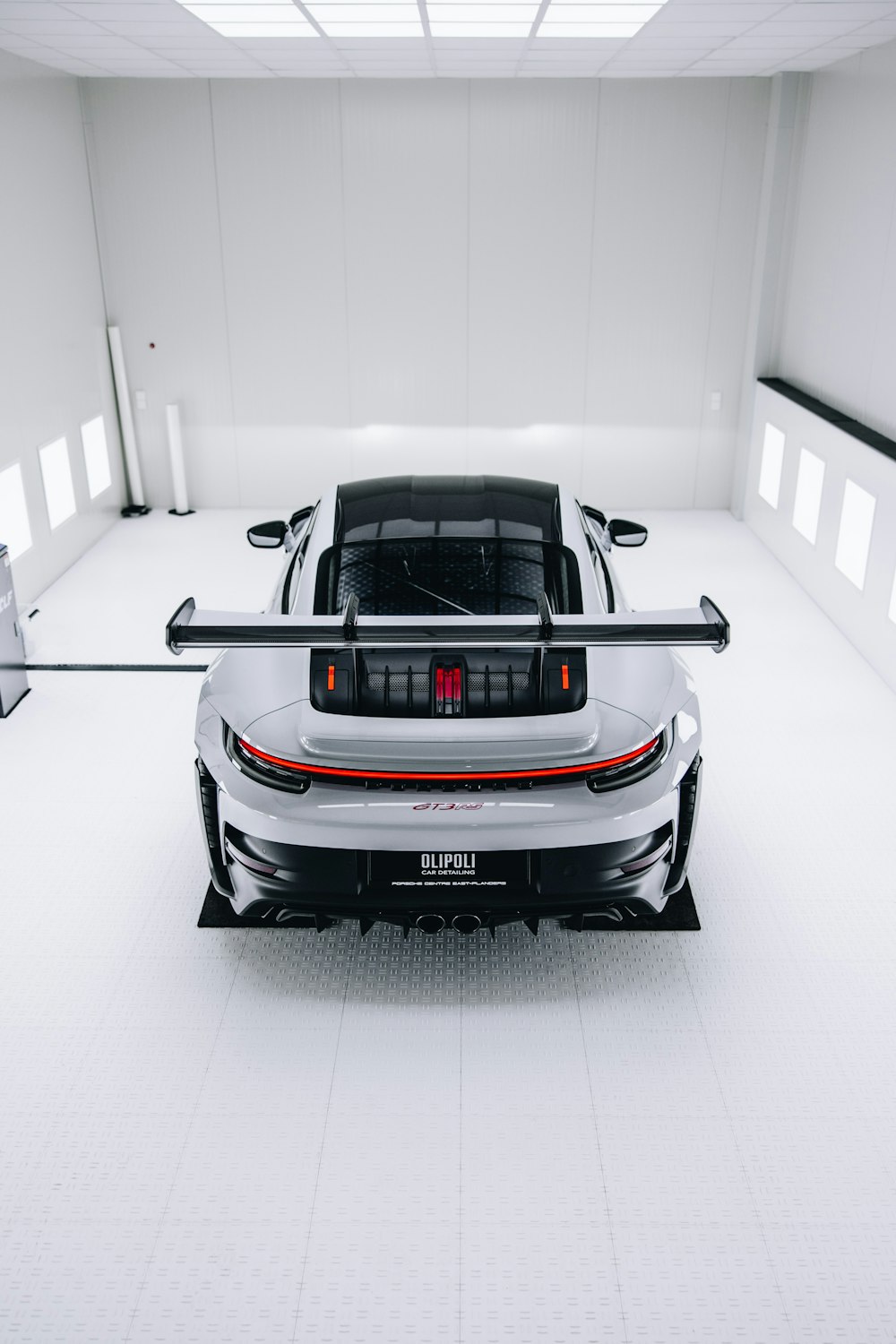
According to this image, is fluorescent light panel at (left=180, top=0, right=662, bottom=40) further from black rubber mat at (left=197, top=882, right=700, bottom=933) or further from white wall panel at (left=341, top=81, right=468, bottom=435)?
black rubber mat at (left=197, top=882, right=700, bottom=933)

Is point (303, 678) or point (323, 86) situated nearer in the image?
point (303, 678)

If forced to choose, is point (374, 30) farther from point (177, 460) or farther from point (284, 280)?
point (177, 460)

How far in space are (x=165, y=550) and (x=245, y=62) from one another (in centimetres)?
323

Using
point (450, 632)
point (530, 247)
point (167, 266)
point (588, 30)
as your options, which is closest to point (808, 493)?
point (530, 247)

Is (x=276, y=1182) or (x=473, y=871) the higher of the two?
(x=473, y=871)

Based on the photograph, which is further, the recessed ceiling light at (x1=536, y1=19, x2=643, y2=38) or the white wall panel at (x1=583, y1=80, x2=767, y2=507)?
the white wall panel at (x1=583, y1=80, x2=767, y2=507)

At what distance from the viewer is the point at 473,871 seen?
261 cm

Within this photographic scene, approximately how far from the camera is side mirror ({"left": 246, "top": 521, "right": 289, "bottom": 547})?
420 centimetres

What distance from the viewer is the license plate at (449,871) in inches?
102

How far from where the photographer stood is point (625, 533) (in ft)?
13.6

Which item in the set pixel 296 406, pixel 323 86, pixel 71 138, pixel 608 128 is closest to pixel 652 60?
pixel 608 128

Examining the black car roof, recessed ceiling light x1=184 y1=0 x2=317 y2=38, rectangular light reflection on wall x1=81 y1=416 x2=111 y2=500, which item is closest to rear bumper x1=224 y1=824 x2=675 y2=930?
the black car roof

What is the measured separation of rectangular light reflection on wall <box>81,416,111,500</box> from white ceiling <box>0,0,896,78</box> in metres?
2.31

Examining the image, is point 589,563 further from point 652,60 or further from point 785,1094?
point 652,60
